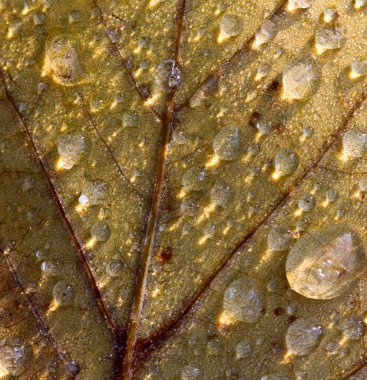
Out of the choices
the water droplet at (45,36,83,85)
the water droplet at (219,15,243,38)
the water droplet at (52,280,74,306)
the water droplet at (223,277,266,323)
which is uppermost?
the water droplet at (45,36,83,85)

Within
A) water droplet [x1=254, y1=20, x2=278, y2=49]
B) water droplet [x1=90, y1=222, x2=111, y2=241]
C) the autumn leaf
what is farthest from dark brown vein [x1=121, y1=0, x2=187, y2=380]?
water droplet [x1=254, y1=20, x2=278, y2=49]

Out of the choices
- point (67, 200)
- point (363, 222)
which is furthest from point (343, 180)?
point (67, 200)

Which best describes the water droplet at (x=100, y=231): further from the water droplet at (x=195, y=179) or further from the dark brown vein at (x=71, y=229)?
the water droplet at (x=195, y=179)

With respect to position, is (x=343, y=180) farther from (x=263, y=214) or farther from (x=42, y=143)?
(x=42, y=143)

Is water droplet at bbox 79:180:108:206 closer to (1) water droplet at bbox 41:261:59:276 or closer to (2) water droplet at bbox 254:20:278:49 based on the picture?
(1) water droplet at bbox 41:261:59:276

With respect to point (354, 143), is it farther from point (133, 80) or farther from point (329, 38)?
point (133, 80)

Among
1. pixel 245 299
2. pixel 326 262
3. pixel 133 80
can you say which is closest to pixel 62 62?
pixel 133 80
